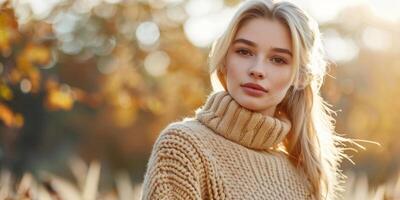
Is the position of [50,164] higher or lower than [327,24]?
lower

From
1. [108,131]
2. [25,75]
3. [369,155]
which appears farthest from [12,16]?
[108,131]

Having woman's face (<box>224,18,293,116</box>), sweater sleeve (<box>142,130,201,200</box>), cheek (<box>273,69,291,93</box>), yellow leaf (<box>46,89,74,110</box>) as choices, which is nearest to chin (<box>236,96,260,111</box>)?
woman's face (<box>224,18,293,116</box>)

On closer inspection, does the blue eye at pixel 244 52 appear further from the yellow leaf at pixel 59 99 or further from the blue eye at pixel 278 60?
the yellow leaf at pixel 59 99

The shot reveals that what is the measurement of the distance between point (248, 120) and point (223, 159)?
0.18 meters

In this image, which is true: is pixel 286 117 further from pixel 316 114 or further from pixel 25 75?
pixel 25 75

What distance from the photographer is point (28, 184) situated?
4.71m

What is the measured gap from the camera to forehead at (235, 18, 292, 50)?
12.0ft

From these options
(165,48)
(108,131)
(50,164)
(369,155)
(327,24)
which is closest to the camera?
(165,48)

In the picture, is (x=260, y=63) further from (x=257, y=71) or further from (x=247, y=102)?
(x=247, y=102)

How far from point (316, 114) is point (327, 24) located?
11.7m

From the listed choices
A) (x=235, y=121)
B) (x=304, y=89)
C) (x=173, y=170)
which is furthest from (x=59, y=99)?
(x=173, y=170)

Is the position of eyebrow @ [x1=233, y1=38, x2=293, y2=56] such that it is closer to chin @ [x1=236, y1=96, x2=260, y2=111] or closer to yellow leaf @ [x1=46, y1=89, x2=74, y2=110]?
chin @ [x1=236, y1=96, x2=260, y2=111]

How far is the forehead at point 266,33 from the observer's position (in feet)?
12.0

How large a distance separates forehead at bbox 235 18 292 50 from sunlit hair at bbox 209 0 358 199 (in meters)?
0.02
